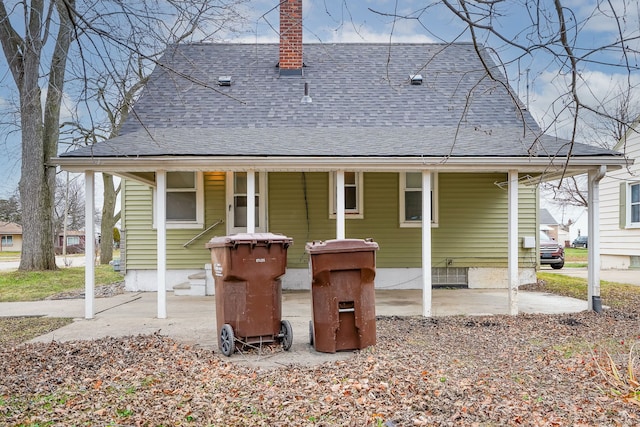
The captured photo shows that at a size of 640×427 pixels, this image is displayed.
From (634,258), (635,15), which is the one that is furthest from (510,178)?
(634,258)

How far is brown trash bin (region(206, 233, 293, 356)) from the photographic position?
220 inches

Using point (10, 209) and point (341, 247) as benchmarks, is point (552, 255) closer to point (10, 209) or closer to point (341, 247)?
point (341, 247)

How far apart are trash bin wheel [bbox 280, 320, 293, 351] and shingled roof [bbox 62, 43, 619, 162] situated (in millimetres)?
2987

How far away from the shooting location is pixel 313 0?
13.5 ft

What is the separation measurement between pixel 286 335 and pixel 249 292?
2.20ft

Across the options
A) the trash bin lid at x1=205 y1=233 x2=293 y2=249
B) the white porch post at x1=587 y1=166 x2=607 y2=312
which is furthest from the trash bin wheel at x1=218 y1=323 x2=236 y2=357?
the white porch post at x1=587 y1=166 x2=607 y2=312

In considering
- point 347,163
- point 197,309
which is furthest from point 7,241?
point 347,163

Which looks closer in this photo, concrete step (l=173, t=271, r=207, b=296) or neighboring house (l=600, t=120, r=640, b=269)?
concrete step (l=173, t=271, r=207, b=296)

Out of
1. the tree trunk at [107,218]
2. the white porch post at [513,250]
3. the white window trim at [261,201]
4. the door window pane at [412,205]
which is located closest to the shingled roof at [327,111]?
the white porch post at [513,250]

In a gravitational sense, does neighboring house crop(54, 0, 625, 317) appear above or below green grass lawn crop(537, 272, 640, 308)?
above

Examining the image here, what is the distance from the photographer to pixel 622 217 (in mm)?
15156

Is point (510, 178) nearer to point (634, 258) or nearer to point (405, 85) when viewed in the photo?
point (405, 85)

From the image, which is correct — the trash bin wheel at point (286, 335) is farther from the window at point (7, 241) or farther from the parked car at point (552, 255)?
the window at point (7, 241)

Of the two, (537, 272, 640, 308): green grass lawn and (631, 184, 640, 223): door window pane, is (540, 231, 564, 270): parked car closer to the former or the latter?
(631, 184, 640, 223): door window pane
